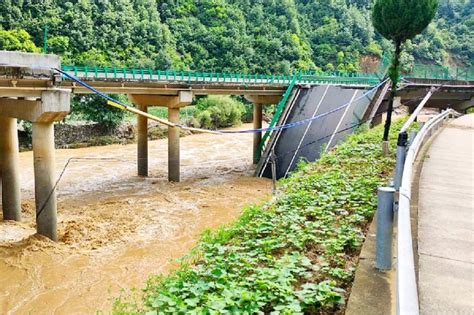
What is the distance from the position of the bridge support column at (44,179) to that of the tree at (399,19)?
30.6ft

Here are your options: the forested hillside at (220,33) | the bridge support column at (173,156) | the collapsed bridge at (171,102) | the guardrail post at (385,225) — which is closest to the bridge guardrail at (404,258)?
the guardrail post at (385,225)

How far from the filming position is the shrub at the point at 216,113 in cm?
4131

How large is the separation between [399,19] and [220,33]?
181 ft

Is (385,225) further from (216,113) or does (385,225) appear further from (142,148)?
(216,113)

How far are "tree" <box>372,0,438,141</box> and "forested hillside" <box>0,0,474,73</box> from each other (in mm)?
36239

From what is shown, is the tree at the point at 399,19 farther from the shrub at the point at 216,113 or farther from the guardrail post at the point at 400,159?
the shrub at the point at 216,113

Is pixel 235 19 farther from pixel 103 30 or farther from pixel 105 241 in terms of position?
pixel 105 241

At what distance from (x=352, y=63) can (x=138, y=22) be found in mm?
37900

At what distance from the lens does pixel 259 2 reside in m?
77.7

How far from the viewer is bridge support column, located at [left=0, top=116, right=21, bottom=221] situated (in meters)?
15.0

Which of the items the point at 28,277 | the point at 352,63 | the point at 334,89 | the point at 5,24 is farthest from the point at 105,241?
the point at 352,63

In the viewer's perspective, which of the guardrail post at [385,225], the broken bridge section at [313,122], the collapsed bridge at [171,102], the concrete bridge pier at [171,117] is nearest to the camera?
the guardrail post at [385,225]

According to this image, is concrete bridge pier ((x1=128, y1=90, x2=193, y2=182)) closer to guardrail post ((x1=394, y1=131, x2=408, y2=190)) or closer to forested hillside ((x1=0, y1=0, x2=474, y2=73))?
guardrail post ((x1=394, y1=131, x2=408, y2=190))

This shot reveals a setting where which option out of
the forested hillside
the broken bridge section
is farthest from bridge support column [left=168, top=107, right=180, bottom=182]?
the forested hillside
